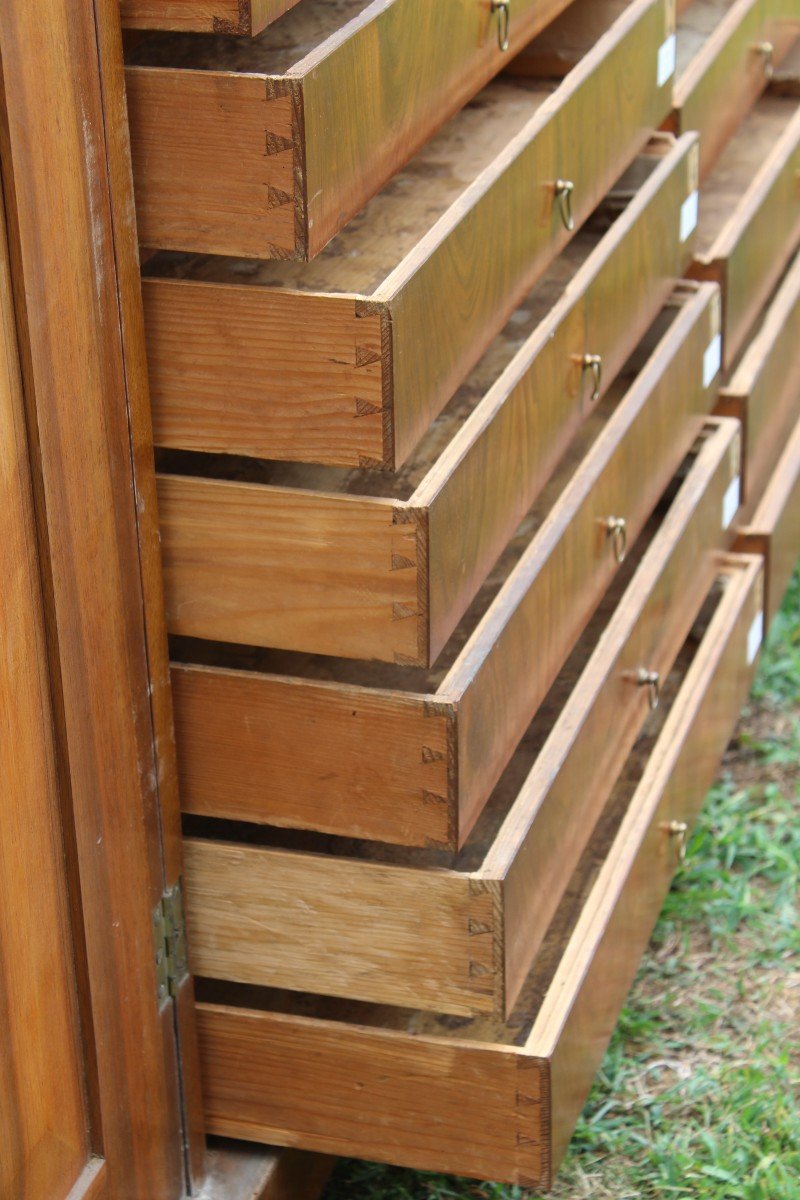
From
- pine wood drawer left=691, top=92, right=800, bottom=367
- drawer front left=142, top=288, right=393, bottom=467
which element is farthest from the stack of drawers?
pine wood drawer left=691, top=92, right=800, bottom=367

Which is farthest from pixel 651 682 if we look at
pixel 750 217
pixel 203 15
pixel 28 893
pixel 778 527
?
pixel 203 15

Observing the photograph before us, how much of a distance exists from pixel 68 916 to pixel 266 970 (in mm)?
268

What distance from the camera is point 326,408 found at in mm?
1481

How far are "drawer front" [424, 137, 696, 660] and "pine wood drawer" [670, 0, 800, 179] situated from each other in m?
0.19

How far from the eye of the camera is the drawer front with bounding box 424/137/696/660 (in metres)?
1.58

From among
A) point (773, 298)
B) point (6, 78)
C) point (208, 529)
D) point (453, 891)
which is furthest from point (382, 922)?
point (773, 298)

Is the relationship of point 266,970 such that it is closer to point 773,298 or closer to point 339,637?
point 339,637

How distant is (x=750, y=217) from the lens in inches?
103

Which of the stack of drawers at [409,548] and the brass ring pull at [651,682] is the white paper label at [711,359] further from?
the brass ring pull at [651,682]

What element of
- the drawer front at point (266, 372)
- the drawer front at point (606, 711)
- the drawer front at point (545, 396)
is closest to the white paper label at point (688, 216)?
the drawer front at point (545, 396)

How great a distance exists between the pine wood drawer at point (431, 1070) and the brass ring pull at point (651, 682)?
28 cm

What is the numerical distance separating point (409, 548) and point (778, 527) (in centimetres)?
136

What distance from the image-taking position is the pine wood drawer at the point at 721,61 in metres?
2.47

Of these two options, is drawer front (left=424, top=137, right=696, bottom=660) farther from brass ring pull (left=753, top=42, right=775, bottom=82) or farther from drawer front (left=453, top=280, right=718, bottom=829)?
brass ring pull (left=753, top=42, right=775, bottom=82)
